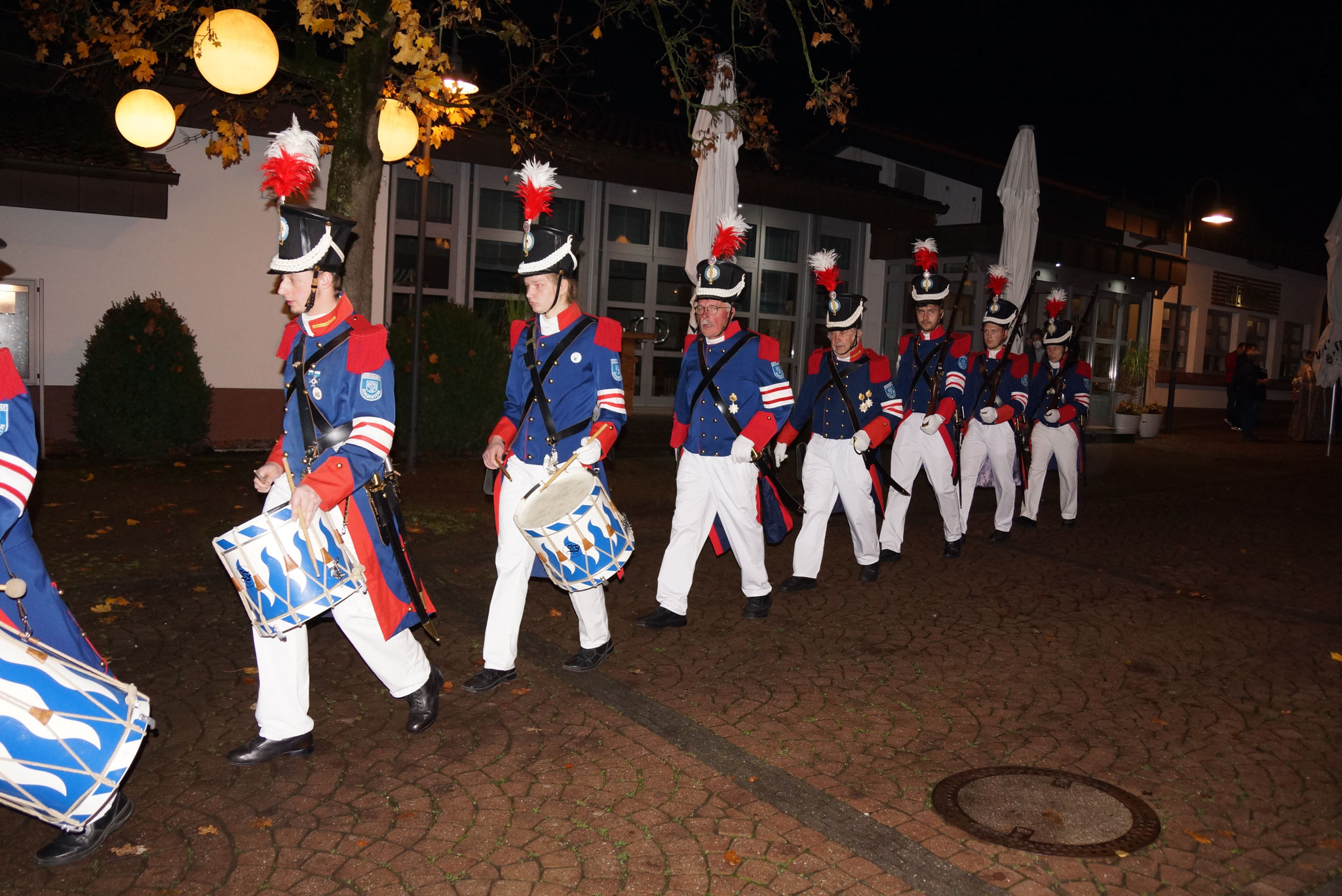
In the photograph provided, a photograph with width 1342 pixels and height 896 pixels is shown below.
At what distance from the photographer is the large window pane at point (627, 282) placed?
18.7m

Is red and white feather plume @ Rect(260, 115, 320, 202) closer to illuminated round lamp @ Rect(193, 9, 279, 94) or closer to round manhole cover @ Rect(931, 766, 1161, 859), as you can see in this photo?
illuminated round lamp @ Rect(193, 9, 279, 94)

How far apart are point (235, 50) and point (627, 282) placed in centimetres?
1201

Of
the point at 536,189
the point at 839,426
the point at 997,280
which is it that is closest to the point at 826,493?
the point at 839,426

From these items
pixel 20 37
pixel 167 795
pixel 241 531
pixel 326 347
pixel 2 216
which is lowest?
pixel 167 795

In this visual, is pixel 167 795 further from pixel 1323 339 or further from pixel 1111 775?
pixel 1323 339

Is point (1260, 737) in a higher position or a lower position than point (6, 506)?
lower

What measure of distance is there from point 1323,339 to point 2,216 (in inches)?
782

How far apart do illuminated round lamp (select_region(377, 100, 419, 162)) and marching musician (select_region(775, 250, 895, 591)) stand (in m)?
3.72

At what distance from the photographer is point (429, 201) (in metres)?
16.7

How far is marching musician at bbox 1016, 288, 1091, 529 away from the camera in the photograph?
10219mm

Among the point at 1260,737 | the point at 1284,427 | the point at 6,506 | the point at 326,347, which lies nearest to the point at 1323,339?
the point at 1284,427

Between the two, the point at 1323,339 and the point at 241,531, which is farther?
the point at 1323,339

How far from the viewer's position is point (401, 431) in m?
12.7

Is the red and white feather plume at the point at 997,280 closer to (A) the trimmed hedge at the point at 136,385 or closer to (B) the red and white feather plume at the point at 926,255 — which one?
(B) the red and white feather plume at the point at 926,255
